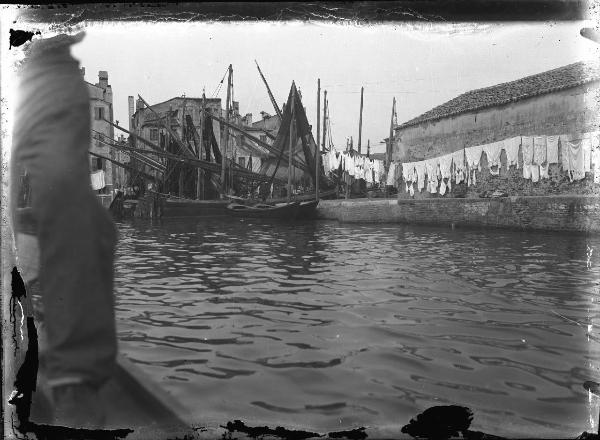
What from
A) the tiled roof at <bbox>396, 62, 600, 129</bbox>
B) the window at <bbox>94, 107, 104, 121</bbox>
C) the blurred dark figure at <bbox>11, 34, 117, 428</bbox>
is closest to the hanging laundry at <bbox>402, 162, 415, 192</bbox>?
the tiled roof at <bbox>396, 62, 600, 129</bbox>

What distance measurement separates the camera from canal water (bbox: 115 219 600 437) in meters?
2.62

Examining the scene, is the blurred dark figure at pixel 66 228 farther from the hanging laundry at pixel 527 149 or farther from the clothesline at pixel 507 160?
the hanging laundry at pixel 527 149

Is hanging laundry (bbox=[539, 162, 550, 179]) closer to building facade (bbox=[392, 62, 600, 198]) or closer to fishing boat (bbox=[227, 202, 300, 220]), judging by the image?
building facade (bbox=[392, 62, 600, 198])

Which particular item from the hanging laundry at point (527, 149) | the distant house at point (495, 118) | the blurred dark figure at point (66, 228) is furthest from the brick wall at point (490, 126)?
the blurred dark figure at point (66, 228)

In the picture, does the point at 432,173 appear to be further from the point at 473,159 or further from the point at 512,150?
Result: the point at 512,150

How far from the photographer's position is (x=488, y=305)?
5.33 metres

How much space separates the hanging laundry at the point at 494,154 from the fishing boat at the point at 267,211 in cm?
786

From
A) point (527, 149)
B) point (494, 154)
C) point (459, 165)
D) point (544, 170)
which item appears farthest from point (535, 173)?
Result: point (459, 165)

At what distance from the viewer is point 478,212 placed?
17.0 metres

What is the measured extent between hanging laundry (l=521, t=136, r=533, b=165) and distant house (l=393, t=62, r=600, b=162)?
0.66 meters

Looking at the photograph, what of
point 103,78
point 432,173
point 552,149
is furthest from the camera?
point 432,173

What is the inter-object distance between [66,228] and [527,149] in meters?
16.9

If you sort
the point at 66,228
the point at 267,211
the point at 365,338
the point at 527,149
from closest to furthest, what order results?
the point at 66,228 → the point at 365,338 → the point at 527,149 → the point at 267,211

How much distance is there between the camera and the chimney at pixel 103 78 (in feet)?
7.24
